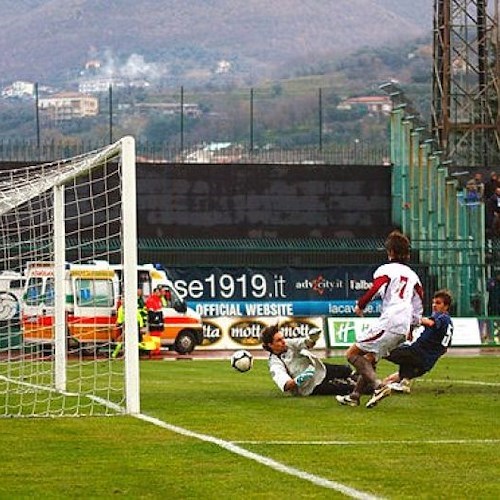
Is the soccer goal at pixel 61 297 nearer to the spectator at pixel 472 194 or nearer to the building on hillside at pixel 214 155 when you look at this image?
the spectator at pixel 472 194

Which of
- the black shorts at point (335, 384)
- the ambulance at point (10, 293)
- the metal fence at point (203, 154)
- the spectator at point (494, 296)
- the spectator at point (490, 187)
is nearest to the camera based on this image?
the black shorts at point (335, 384)

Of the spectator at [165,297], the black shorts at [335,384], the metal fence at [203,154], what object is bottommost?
the black shorts at [335,384]

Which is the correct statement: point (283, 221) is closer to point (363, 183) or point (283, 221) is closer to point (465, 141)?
point (363, 183)

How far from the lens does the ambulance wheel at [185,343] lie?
39406 millimetres

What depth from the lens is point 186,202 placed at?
4569 cm

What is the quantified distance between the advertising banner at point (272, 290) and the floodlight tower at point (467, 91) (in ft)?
35.3

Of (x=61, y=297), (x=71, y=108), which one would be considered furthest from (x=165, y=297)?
(x=71, y=108)

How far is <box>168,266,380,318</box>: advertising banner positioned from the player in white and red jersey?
24258 millimetres

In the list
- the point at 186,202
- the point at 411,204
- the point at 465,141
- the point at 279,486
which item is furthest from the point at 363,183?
the point at 279,486

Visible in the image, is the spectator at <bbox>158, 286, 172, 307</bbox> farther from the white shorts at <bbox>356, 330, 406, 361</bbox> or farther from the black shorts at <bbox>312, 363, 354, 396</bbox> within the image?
the white shorts at <bbox>356, 330, 406, 361</bbox>

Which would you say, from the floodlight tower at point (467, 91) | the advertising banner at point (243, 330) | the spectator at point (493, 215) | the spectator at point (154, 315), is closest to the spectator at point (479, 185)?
the spectator at point (493, 215)

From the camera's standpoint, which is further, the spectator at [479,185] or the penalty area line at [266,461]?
the spectator at [479,185]

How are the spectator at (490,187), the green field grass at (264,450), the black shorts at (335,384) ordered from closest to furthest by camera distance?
the green field grass at (264,450)
the black shorts at (335,384)
the spectator at (490,187)

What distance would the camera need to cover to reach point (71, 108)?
97.5 meters
